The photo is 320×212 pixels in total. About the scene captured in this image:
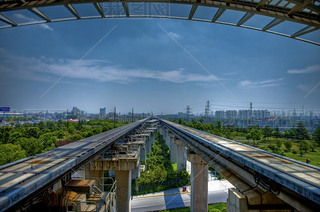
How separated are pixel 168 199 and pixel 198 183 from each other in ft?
21.1

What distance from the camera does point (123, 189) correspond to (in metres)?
16.1

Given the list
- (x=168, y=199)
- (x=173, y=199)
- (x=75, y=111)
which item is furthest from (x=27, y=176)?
(x=75, y=111)

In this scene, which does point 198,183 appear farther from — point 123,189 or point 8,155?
point 8,155

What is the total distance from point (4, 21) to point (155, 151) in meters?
45.6

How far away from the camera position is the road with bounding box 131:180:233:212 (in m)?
20.6

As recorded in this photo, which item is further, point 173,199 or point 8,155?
point 173,199

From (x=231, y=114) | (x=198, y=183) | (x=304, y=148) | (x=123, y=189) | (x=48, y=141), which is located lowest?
(x=198, y=183)

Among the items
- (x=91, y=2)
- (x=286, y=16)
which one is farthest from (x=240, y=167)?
(x=91, y=2)

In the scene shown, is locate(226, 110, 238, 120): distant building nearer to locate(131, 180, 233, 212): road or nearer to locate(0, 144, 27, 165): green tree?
locate(131, 180, 233, 212): road

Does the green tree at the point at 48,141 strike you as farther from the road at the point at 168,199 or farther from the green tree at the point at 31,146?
the road at the point at 168,199

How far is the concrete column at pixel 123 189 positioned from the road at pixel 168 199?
4.29m

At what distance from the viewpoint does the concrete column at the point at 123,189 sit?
1608 cm

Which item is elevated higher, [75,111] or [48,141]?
[75,111]

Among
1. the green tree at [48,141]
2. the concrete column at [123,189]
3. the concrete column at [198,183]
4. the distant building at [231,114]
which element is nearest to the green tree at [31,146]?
the green tree at [48,141]
